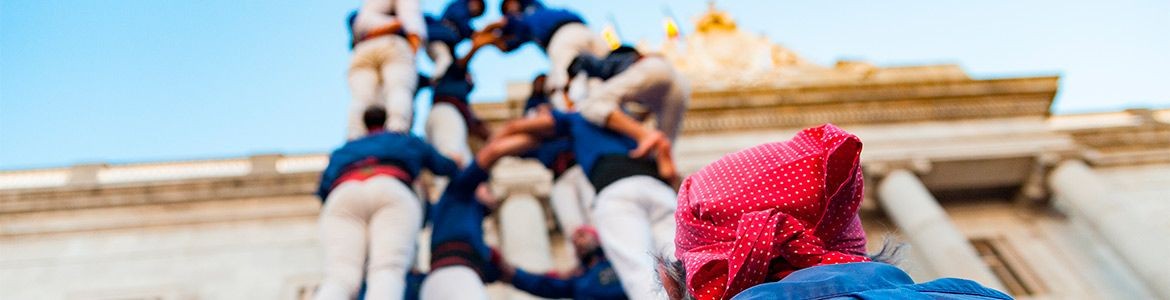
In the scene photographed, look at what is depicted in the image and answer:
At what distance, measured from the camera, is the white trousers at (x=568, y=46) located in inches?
304

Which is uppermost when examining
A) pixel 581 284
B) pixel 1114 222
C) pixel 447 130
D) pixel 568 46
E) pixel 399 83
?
pixel 568 46

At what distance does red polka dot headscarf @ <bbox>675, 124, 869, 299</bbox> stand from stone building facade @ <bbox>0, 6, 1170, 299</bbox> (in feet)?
27.7

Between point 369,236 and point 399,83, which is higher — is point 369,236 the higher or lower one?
the lower one

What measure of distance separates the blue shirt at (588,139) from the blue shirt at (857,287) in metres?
3.35

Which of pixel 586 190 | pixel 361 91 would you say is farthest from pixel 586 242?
pixel 361 91

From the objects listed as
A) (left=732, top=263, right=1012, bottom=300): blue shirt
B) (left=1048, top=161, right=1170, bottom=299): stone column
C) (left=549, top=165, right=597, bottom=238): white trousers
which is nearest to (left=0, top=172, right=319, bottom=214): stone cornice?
(left=549, top=165, right=597, bottom=238): white trousers

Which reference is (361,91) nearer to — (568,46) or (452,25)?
(568,46)

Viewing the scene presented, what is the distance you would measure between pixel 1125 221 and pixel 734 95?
239 inches

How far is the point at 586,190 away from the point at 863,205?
26.4 ft

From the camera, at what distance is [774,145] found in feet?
6.93

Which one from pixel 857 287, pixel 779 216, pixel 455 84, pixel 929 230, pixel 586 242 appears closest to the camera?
pixel 857 287

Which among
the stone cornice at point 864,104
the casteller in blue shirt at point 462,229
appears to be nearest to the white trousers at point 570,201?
the casteller in blue shirt at point 462,229

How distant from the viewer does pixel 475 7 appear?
10078mm

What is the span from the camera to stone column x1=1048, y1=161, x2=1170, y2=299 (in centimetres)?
1123
